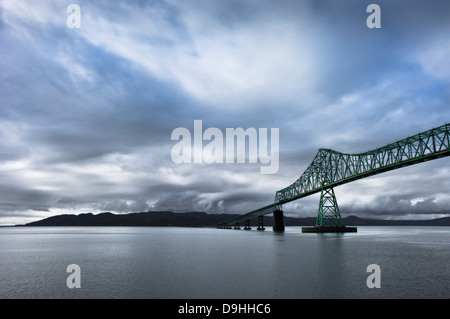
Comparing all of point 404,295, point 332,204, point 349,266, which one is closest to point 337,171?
point 332,204

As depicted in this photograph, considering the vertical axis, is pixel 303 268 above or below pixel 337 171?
below

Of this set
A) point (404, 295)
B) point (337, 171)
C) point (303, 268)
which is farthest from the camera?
point (337, 171)

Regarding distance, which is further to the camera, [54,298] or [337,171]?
[337,171]

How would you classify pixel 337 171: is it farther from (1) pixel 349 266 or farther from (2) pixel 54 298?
(2) pixel 54 298
